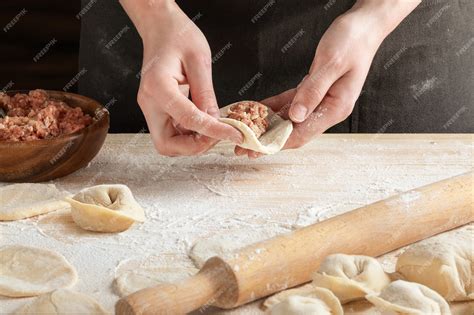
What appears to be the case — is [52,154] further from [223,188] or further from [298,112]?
[298,112]

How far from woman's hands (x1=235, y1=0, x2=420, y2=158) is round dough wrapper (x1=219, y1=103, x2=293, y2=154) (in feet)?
0.12

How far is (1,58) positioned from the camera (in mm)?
4961

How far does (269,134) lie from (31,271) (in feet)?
2.39

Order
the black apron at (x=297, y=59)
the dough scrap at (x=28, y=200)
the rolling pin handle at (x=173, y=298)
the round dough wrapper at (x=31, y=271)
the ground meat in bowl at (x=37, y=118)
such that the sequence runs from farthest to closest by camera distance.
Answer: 1. the black apron at (x=297, y=59)
2. the ground meat in bowl at (x=37, y=118)
3. the dough scrap at (x=28, y=200)
4. the round dough wrapper at (x=31, y=271)
5. the rolling pin handle at (x=173, y=298)

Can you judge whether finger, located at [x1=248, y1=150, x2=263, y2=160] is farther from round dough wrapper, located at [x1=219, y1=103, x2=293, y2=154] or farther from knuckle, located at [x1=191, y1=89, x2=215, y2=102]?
knuckle, located at [x1=191, y1=89, x2=215, y2=102]

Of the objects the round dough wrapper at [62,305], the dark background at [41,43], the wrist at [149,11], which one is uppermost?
the wrist at [149,11]

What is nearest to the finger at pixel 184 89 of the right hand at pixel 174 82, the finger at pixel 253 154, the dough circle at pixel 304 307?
the right hand at pixel 174 82

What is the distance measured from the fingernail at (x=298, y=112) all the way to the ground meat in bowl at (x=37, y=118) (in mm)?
549

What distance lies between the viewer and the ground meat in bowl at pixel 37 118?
229 cm

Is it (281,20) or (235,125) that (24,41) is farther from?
(235,125)

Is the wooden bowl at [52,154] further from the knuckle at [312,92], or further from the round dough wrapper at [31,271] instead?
the knuckle at [312,92]

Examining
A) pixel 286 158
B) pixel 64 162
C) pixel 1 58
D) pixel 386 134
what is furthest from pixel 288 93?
pixel 1 58

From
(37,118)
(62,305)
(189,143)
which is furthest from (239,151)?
(62,305)

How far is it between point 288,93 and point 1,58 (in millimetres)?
2897
